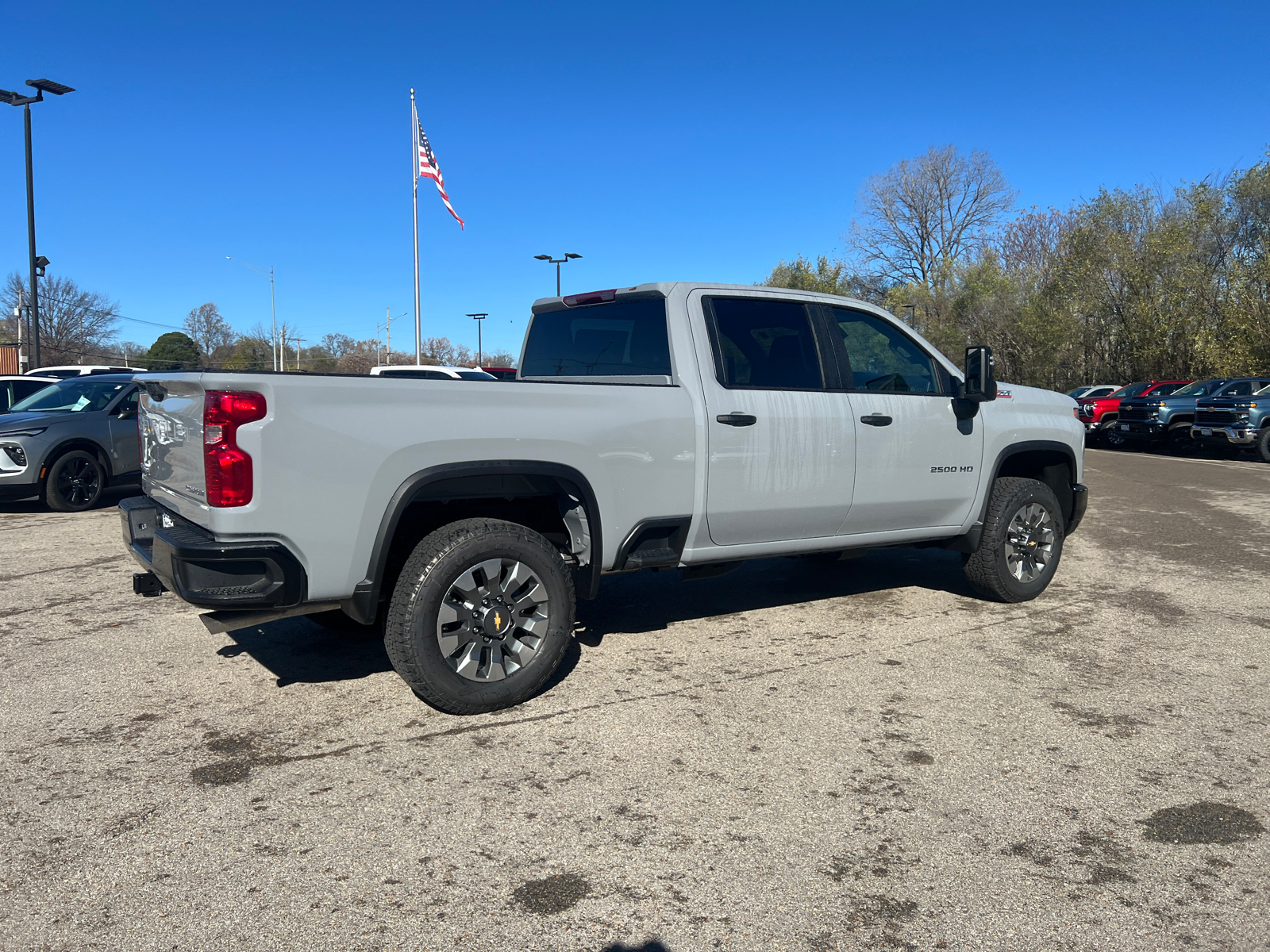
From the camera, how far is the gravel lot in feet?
8.44

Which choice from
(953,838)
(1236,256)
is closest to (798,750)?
(953,838)

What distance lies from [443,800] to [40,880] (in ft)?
3.97

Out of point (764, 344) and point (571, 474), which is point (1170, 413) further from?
point (571, 474)

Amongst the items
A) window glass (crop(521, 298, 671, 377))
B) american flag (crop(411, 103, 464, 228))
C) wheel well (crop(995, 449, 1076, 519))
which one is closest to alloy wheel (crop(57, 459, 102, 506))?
window glass (crop(521, 298, 671, 377))

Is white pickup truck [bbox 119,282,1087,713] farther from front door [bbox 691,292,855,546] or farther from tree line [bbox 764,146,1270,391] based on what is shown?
tree line [bbox 764,146,1270,391]

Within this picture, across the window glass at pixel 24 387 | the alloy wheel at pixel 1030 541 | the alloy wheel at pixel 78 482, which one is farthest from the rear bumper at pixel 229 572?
the window glass at pixel 24 387

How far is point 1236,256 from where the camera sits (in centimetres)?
3372

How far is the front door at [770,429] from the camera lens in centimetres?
467

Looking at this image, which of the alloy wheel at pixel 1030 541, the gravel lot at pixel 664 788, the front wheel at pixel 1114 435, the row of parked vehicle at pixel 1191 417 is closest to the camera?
the gravel lot at pixel 664 788

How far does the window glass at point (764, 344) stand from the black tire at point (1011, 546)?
1686 mm

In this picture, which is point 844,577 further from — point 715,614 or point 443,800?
point 443,800

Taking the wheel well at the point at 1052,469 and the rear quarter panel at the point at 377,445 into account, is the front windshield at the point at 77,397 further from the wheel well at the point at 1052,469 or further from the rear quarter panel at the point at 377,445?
the wheel well at the point at 1052,469

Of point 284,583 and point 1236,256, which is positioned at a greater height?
point 1236,256

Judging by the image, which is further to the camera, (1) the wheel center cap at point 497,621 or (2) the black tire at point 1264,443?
(2) the black tire at point 1264,443
